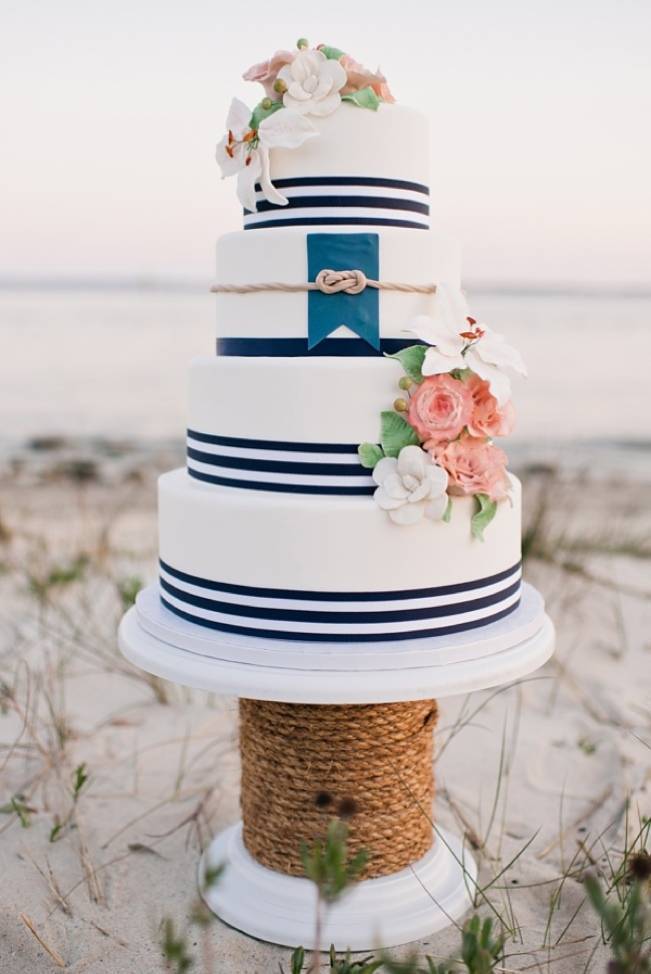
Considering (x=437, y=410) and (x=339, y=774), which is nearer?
(x=437, y=410)

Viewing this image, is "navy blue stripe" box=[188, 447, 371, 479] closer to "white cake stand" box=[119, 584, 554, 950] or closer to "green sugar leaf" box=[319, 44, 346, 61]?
"white cake stand" box=[119, 584, 554, 950]

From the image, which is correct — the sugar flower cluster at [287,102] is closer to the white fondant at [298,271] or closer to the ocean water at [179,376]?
the white fondant at [298,271]

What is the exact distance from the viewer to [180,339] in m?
23.0

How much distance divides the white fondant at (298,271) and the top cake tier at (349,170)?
49 mm

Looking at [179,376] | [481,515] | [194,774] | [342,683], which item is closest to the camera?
[342,683]

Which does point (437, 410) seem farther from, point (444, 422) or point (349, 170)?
point (349, 170)

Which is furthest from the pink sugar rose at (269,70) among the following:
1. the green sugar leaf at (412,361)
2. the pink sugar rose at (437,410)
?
the pink sugar rose at (437,410)

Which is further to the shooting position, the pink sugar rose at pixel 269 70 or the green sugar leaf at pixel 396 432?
the pink sugar rose at pixel 269 70

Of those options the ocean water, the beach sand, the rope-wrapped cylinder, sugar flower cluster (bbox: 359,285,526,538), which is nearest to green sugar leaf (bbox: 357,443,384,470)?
sugar flower cluster (bbox: 359,285,526,538)

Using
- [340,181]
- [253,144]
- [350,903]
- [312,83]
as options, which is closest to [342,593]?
[350,903]

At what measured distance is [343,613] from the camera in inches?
98.4

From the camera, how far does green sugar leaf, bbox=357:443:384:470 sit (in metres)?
2.52

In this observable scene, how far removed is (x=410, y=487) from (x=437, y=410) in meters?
0.20

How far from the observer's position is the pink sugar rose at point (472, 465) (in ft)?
8.32
